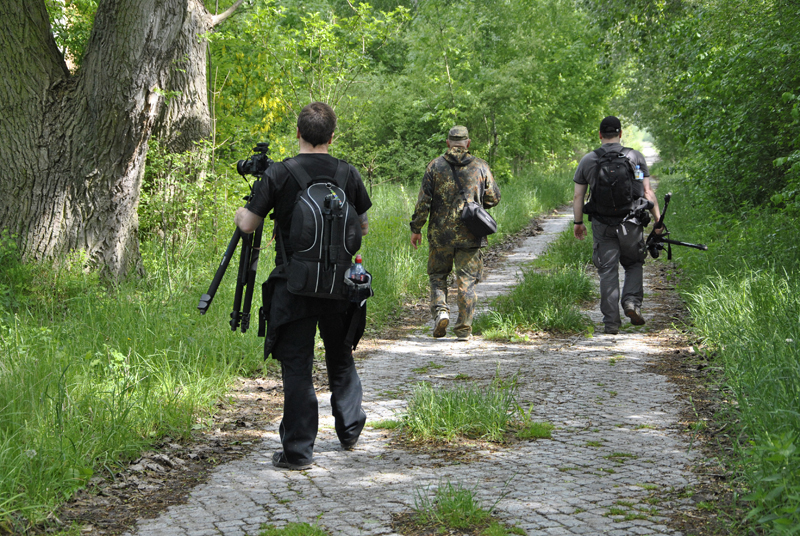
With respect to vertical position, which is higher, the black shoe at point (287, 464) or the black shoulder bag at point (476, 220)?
the black shoulder bag at point (476, 220)

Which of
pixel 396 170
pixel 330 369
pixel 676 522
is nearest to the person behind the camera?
pixel 676 522

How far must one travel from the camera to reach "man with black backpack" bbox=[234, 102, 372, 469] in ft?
13.9

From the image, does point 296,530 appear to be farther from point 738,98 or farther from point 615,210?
point 738,98

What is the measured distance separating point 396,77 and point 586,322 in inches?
720

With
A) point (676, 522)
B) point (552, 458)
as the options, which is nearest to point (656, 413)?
point (552, 458)

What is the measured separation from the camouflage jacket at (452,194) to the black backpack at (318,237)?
3.58 metres

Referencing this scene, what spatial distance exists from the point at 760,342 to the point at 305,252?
3027mm

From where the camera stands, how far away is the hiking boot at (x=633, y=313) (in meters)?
7.93

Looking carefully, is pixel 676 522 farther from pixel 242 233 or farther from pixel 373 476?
pixel 242 233

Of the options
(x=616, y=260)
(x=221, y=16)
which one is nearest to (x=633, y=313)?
(x=616, y=260)

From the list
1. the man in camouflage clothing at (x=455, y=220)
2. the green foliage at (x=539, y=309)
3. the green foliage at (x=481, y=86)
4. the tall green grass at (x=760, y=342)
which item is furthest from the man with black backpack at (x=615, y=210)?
the green foliage at (x=481, y=86)

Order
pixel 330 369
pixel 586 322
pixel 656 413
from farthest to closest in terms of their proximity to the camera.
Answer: pixel 586 322 < pixel 656 413 < pixel 330 369

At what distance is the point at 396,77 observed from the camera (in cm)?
2502

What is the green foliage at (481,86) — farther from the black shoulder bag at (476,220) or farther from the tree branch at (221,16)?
the black shoulder bag at (476,220)
